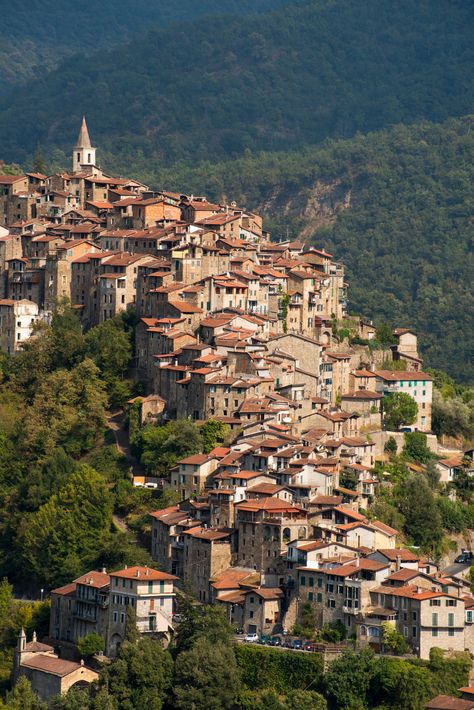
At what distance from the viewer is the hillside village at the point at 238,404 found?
74.7 m

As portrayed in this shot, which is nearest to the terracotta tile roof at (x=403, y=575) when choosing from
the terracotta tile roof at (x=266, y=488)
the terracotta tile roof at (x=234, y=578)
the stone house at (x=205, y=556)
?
the terracotta tile roof at (x=234, y=578)

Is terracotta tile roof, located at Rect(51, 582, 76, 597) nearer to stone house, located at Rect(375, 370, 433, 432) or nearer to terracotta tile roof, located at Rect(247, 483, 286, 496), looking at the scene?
terracotta tile roof, located at Rect(247, 483, 286, 496)

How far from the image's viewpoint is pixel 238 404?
87.3 m

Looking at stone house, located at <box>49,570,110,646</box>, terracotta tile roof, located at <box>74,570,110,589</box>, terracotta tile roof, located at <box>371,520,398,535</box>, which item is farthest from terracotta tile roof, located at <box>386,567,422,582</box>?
terracotta tile roof, located at <box>74,570,110,589</box>

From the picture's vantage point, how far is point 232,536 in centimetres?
7812

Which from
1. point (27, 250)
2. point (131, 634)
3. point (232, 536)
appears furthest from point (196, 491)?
point (27, 250)

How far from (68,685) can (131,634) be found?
10.3 feet

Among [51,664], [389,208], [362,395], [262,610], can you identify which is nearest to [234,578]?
[262,610]

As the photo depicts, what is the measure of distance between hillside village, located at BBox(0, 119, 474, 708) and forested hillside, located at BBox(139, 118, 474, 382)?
37.7 m

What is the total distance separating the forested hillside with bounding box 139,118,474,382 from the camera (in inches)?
5901

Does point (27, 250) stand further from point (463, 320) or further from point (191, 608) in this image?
point (463, 320)

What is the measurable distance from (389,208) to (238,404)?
9023cm

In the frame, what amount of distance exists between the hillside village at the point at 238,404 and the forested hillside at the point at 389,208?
37705 millimetres

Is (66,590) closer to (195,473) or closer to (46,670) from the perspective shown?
(46,670)
